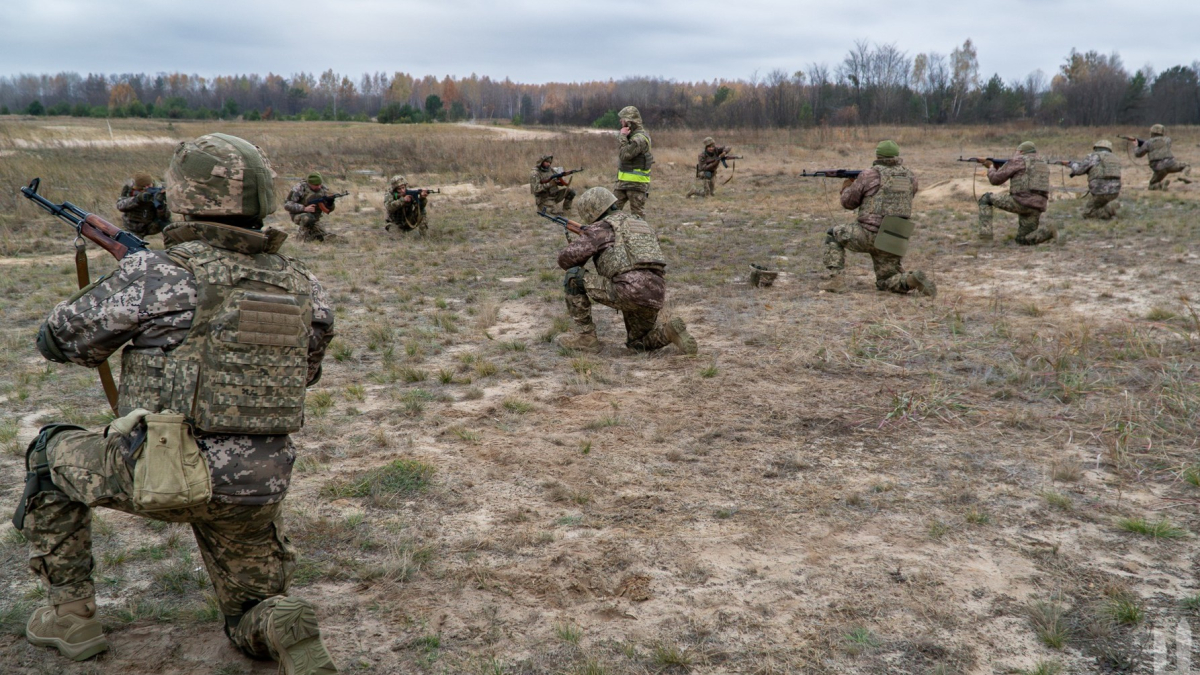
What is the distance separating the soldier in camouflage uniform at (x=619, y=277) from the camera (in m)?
6.85

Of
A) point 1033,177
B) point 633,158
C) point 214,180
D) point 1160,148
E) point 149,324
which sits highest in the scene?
point 1160,148

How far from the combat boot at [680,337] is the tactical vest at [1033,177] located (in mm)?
7459

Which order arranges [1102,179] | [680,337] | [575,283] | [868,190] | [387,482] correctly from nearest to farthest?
[387,482] → [680,337] → [575,283] → [868,190] → [1102,179]

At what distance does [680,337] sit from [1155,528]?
3.83 meters

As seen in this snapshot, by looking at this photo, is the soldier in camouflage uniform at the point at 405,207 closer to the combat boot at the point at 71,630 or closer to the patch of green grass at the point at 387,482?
the patch of green grass at the point at 387,482

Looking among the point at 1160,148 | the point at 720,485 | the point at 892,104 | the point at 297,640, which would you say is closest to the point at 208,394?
the point at 297,640

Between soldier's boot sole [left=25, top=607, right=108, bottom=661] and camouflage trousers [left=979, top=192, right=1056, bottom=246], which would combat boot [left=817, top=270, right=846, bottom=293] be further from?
soldier's boot sole [left=25, top=607, right=108, bottom=661]

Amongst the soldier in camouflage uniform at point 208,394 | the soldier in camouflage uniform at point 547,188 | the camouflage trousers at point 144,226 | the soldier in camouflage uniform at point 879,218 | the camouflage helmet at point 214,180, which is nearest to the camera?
the soldier in camouflage uniform at point 208,394

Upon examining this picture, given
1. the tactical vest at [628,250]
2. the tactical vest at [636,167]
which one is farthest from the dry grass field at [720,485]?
the tactical vest at [636,167]

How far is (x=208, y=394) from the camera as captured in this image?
8.54 feet

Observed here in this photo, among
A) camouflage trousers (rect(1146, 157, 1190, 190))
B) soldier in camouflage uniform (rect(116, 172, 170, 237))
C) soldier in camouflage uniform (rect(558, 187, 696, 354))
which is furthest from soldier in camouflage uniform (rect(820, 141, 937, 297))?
camouflage trousers (rect(1146, 157, 1190, 190))

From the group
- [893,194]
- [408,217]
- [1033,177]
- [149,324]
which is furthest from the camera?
[408,217]

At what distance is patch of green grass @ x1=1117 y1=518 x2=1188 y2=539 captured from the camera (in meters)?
3.98

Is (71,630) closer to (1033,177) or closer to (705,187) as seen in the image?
(1033,177)
